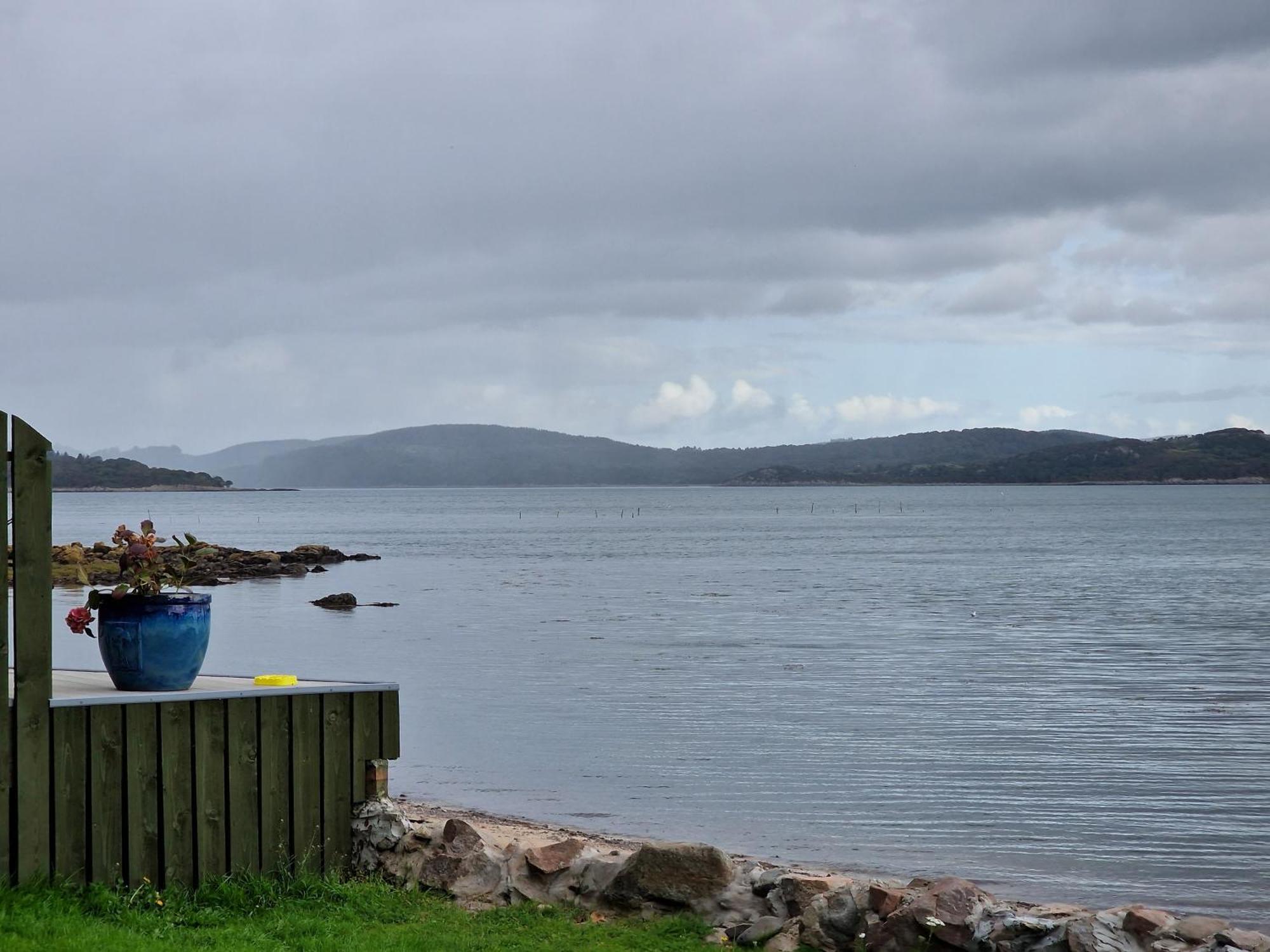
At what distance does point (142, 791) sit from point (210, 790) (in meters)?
0.42

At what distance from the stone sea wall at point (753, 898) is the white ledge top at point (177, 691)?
0.87m

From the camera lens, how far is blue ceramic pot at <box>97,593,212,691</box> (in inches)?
329

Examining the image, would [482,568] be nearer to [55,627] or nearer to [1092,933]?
[55,627]

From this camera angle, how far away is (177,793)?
813 cm

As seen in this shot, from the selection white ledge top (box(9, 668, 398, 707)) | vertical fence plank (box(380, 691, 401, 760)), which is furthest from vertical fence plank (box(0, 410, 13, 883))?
vertical fence plank (box(380, 691, 401, 760))

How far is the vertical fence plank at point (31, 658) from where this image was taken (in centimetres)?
763

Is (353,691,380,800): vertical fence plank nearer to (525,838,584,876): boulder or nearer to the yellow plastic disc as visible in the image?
the yellow plastic disc

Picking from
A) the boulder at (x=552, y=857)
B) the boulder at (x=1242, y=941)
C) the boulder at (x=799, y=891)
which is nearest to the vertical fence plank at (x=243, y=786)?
the boulder at (x=552, y=857)

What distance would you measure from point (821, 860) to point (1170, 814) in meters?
4.31

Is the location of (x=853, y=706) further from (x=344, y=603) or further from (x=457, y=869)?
(x=344, y=603)

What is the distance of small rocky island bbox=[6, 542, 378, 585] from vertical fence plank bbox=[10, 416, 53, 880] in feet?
116

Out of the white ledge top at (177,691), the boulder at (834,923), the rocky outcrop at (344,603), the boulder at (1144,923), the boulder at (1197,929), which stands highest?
the white ledge top at (177,691)

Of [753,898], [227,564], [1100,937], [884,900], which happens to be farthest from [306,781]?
[227,564]

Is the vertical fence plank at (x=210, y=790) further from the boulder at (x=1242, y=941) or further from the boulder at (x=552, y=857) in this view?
the boulder at (x=1242, y=941)
